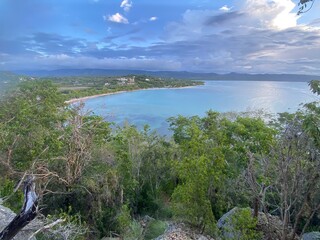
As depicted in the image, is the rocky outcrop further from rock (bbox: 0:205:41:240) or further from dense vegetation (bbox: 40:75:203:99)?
dense vegetation (bbox: 40:75:203:99)

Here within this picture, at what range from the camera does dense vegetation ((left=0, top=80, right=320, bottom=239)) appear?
655cm

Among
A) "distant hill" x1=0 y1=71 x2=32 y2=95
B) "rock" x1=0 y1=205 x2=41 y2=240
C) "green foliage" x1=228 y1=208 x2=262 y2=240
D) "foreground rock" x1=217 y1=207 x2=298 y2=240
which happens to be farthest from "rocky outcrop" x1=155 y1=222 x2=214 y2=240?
"distant hill" x1=0 y1=71 x2=32 y2=95

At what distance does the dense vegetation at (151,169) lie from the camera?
6547 mm

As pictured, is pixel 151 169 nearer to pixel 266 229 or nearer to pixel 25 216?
pixel 266 229

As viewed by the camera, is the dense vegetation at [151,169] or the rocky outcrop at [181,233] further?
the rocky outcrop at [181,233]

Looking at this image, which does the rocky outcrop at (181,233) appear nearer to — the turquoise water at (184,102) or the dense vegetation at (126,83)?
the turquoise water at (184,102)

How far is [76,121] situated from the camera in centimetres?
1023

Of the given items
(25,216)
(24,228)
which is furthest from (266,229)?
(25,216)

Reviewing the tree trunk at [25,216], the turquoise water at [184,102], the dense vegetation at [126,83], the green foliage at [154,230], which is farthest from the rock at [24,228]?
the turquoise water at [184,102]

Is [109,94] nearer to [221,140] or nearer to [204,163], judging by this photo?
[221,140]

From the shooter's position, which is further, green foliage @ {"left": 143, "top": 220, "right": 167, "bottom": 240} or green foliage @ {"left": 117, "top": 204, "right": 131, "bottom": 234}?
green foliage @ {"left": 143, "top": 220, "right": 167, "bottom": 240}

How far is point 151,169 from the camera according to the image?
43.8 ft

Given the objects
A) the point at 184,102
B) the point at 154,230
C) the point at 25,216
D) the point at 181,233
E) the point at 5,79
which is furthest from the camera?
the point at 184,102

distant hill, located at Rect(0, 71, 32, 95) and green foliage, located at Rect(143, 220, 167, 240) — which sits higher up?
distant hill, located at Rect(0, 71, 32, 95)
